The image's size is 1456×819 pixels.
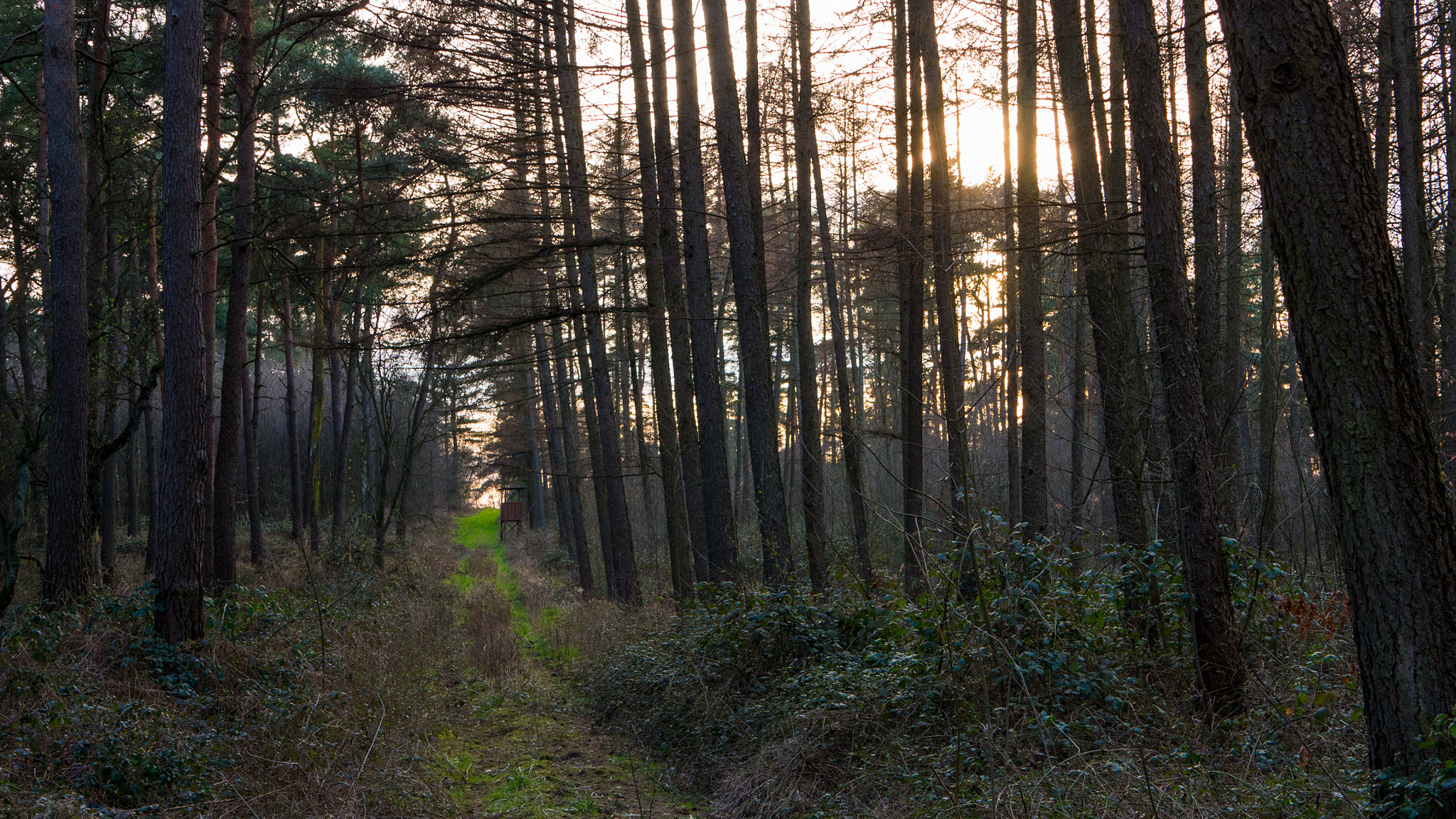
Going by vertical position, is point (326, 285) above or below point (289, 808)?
above

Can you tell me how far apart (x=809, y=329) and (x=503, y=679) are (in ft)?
19.3

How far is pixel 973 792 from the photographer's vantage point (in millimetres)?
3984

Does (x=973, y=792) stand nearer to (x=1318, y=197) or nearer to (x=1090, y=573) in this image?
(x=1090, y=573)

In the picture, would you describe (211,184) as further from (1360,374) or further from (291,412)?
(1360,374)

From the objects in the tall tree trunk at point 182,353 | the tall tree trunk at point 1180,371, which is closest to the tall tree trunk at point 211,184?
the tall tree trunk at point 182,353

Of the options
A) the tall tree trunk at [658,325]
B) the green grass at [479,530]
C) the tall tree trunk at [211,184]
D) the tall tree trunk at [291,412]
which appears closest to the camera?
the tall tree trunk at [211,184]

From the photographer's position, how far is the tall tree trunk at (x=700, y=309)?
9.45m

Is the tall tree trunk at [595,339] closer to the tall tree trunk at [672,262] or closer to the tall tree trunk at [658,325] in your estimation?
the tall tree trunk at [658,325]

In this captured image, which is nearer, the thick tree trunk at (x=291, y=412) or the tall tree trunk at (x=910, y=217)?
the tall tree trunk at (x=910, y=217)

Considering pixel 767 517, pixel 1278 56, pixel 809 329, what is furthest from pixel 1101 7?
pixel 1278 56

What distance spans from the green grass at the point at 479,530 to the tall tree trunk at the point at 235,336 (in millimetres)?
21680

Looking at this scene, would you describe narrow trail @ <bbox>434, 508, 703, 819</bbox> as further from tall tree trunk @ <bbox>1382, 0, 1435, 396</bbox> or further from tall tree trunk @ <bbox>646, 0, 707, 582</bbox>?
tall tree trunk @ <bbox>1382, 0, 1435, 396</bbox>

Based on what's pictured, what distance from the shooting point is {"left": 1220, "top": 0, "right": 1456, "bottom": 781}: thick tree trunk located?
298 cm

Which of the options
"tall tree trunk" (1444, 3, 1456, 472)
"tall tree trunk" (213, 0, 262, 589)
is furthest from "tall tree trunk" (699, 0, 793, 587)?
"tall tree trunk" (1444, 3, 1456, 472)
